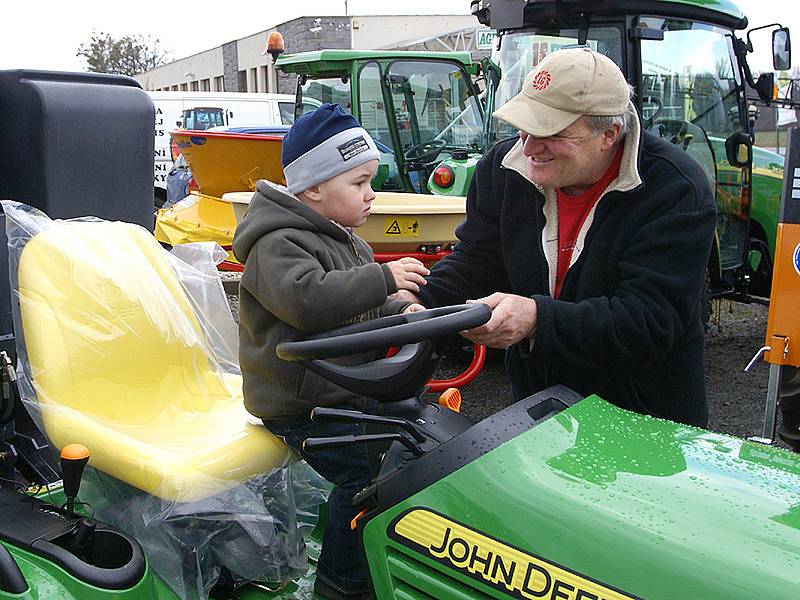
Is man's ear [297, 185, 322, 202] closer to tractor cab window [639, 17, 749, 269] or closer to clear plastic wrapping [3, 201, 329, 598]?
clear plastic wrapping [3, 201, 329, 598]

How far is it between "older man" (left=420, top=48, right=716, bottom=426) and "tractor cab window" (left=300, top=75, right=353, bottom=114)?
5673 millimetres

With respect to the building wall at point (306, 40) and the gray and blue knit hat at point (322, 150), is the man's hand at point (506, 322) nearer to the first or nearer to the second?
the gray and blue knit hat at point (322, 150)

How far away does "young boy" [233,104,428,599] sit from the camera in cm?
171

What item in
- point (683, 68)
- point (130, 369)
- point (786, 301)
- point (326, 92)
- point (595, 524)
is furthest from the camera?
point (326, 92)

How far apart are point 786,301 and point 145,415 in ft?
8.64

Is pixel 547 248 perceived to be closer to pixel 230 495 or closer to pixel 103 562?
pixel 230 495

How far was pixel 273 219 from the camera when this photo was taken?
1756 millimetres

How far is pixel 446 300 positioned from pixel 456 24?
2397cm

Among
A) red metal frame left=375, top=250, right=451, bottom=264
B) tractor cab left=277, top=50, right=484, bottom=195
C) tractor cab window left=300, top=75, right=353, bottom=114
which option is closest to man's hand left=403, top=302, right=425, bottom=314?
red metal frame left=375, top=250, right=451, bottom=264

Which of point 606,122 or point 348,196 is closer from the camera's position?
point 606,122

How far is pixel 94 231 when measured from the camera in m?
2.18

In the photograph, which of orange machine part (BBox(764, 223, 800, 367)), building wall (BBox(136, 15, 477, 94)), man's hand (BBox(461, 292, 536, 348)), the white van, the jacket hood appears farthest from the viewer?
building wall (BBox(136, 15, 477, 94))

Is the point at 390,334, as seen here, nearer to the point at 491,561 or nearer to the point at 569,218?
the point at 491,561

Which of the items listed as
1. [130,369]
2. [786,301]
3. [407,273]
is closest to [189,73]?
[786,301]
